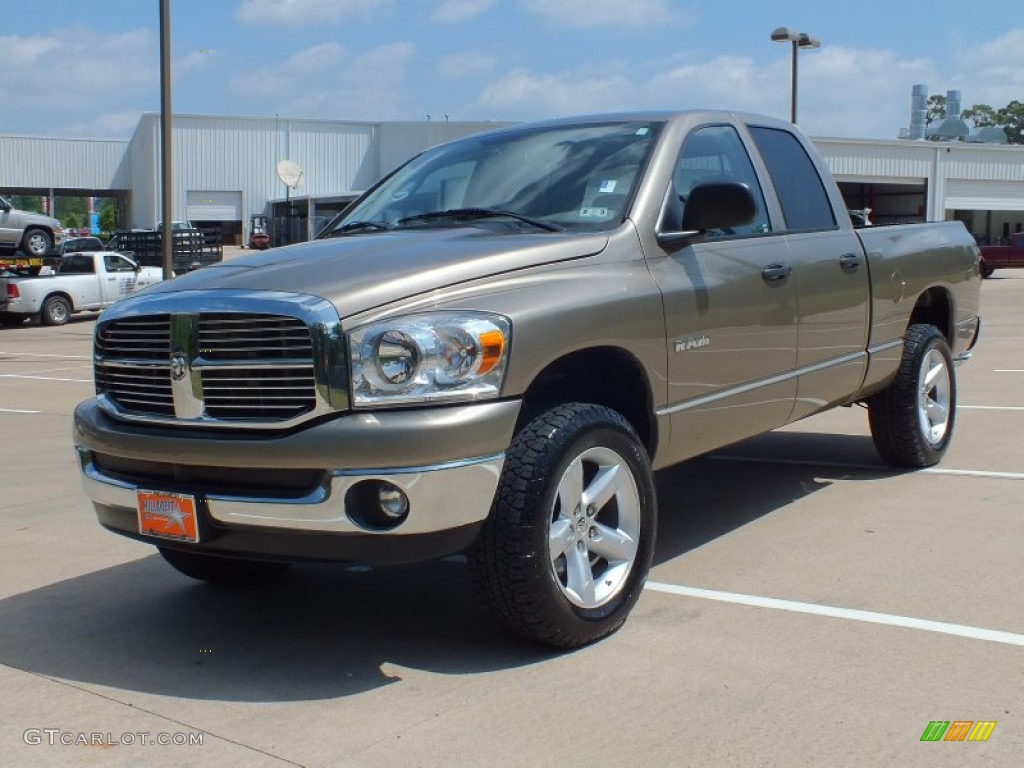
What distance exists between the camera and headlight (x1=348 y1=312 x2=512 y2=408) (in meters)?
3.81

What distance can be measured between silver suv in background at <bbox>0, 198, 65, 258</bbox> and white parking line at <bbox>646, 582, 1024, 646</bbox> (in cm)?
2693

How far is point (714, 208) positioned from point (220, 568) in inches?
103

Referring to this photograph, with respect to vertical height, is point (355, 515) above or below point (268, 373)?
below

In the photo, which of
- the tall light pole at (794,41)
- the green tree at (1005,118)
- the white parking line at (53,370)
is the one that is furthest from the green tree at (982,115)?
the white parking line at (53,370)

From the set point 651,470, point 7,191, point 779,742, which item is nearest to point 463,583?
point 651,470

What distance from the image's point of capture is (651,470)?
4637 millimetres

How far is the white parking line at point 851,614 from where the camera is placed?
430cm

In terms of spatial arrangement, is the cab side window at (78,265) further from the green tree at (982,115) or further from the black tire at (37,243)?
the green tree at (982,115)

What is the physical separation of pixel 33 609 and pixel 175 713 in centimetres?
154

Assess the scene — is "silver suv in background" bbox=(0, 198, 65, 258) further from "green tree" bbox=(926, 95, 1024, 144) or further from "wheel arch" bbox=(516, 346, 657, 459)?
"green tree" bbox=(926, 95, 1024, 144)

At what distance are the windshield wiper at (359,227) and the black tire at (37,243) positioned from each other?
2540 centimetres

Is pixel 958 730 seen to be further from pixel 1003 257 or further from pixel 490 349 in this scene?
pixel 1003 257

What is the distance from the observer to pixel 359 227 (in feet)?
17.9

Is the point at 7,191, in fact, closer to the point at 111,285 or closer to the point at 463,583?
the point at 111,285
